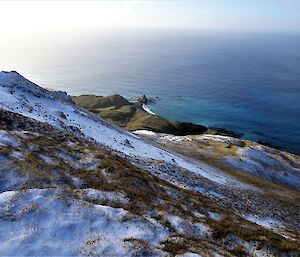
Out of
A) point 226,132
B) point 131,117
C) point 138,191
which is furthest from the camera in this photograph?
point 131,117

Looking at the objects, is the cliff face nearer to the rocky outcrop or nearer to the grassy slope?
the grassy slope

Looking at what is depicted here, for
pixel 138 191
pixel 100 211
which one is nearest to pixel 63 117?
pixel 138 191

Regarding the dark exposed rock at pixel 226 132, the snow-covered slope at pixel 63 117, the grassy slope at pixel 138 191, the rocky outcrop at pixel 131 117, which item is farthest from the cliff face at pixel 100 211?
the dark exposed rock at pixel 226 132

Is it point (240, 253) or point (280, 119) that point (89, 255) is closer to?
point (240, 253)

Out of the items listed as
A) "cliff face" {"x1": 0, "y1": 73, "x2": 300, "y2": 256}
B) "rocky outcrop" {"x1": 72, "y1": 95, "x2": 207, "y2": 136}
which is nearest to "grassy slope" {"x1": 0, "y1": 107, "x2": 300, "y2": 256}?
"cliff face" {"x1": 0, "y1": 73, "x2": 300, "y2": 256}

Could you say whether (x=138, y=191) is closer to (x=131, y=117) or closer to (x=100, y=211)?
(x=100, y=211)

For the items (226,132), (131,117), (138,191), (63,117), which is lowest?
(226,132)

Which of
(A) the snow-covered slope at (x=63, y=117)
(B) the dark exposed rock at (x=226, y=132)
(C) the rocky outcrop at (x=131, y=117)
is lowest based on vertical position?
(B) the dark exposed rock at (x=226, y=132)

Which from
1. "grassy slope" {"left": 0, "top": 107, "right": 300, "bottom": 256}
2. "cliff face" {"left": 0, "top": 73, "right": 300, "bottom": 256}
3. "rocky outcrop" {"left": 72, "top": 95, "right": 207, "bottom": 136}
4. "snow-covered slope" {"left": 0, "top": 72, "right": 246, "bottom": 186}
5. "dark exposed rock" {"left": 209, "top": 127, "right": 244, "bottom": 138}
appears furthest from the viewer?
"dark exposed rock" {"left": 209, "top": 127, "right": 244, "bottom": 138}

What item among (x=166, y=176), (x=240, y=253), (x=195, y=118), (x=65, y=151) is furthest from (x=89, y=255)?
(x=195, y=118)

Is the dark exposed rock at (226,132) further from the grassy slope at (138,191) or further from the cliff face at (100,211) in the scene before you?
the grassy slope at (138,191)

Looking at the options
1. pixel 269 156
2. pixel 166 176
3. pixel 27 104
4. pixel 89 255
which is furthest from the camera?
pixel 269 156
